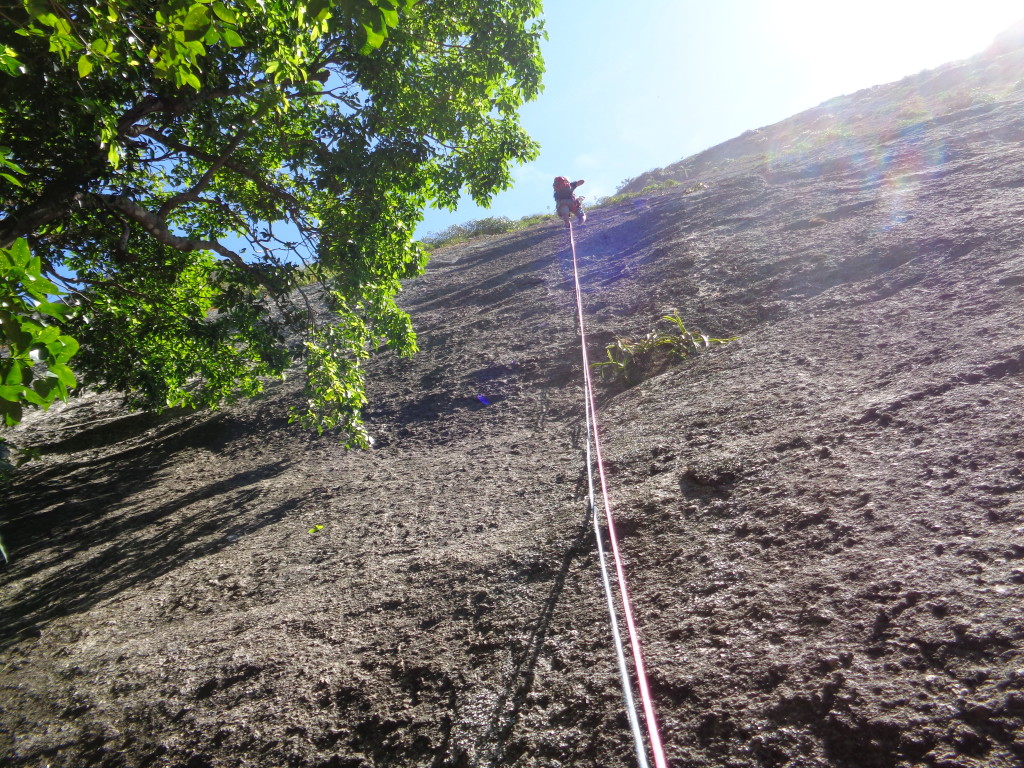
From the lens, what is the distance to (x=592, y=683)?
2.10 m

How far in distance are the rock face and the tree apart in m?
1.29

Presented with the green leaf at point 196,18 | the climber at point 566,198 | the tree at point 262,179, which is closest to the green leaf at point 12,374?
the green leaf at point 196,18

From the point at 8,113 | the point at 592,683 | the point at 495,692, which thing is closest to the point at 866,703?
the point at 592,683

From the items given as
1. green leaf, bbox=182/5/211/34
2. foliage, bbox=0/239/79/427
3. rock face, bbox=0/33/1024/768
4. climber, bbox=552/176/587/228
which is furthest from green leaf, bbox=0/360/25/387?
climber, bbox=552/176/587/228

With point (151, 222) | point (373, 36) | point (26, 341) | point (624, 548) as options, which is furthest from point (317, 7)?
point (151, 222)

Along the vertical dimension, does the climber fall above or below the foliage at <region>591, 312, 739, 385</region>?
above

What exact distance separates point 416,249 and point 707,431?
3435 mm

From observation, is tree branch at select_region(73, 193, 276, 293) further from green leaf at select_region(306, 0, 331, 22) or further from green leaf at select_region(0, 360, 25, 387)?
green leaf at select_region(0, 360, 25, 387)

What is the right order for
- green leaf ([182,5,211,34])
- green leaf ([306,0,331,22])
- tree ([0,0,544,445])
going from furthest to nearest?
1. tree ([0,0,544,445])
2. green leaf ([306,0,331,22])
3. green leaf ([182,5,211,34])

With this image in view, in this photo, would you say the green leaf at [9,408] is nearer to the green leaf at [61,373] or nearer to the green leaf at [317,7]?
the green leaf at [61,373]

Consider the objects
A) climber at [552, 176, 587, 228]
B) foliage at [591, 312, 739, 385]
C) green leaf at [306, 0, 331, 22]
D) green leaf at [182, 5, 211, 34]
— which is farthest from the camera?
climber at [552, 176, 587, 228]

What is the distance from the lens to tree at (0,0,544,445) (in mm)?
4215

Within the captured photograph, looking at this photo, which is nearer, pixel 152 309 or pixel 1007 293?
pixel 1007 293

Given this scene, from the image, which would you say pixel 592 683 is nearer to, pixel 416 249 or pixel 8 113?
pixel 416 249
